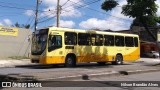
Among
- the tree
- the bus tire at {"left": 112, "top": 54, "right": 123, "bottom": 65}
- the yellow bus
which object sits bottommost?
the bus tire at {"left": 112, "top": 54, "right": 123, "bottom": 65}

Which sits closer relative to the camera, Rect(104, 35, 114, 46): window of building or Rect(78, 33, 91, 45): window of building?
Rect(78, 33, 91, 45): window of building

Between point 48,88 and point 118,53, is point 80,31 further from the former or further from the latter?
point 48,88

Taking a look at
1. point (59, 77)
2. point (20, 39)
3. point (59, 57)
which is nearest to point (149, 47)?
point (20, 39)

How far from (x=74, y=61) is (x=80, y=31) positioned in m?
2.19

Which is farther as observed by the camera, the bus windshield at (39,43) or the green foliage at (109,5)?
the green foliage at (109,5)

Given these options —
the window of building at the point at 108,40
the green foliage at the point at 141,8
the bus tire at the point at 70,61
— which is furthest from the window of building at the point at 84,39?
the green foliage at the point at 141,8

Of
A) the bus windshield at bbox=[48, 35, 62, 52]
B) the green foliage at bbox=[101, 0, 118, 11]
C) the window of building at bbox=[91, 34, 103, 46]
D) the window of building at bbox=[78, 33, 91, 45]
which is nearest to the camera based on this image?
the bus windshield at bbox=[48, 35, 62, 52]

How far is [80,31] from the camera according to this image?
24.9 m

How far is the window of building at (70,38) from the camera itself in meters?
23.8

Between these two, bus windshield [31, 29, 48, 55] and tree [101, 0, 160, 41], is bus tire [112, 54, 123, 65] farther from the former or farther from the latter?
A: bus windshield [31, 29, 48, 55]

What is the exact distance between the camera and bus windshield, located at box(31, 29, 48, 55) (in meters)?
22.9

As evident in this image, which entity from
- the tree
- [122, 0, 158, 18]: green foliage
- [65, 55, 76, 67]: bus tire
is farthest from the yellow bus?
[122, 0, 158, 18]: green foliage

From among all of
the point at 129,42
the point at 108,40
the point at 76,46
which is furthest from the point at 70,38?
the point at 129,42

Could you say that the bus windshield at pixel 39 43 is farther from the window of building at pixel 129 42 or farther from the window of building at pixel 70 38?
the window of building at pixel 129 42
